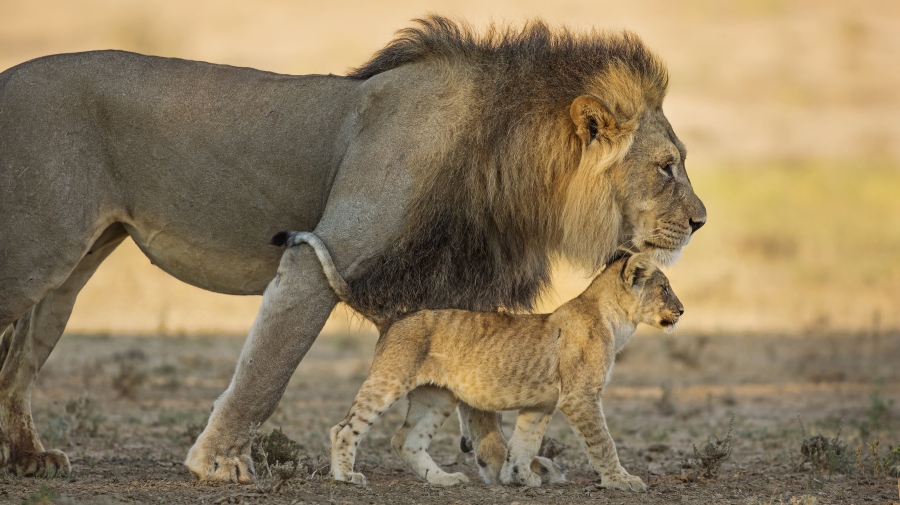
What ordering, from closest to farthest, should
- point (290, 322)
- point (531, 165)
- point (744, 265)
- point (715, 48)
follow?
point (290, 322), point (531, 165), point (744, 265), point (715, 48)

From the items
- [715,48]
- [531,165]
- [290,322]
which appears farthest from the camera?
[715,48]

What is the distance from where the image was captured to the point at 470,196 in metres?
5.42

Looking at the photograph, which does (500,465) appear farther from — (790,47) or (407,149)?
(790,47)

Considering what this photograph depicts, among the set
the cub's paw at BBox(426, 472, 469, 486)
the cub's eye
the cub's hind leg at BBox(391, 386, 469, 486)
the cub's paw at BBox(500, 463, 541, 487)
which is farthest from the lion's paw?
the cub's eye

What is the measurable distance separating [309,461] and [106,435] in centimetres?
184

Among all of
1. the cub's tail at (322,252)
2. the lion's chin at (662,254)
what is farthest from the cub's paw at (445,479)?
the lion's chin at (662,254)

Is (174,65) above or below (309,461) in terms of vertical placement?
above

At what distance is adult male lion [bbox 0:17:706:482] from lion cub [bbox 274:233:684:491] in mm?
201

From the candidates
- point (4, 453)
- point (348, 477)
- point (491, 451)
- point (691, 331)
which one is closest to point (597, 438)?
point (491, 451)

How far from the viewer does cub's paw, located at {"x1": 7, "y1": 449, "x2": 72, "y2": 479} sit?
5613 millimetres

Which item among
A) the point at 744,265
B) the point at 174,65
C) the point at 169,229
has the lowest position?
the point at 169,229

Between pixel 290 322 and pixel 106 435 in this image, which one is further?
pixel 106 435

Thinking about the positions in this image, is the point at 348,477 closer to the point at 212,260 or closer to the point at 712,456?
the point at 212,260

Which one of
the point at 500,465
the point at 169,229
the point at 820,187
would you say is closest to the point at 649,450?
the point at 500,465
